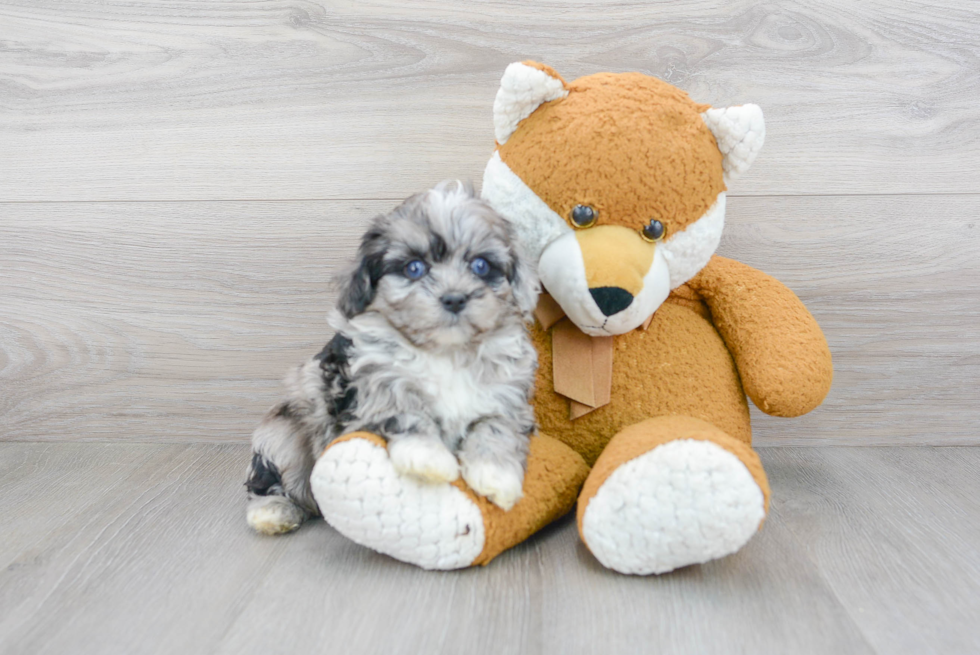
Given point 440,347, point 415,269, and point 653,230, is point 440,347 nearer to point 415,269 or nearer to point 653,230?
point 415,269

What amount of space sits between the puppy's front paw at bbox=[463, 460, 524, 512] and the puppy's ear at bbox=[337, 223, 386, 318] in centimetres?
36

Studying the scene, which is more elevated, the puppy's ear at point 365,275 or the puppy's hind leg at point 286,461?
the puppy's ear at point 365,275

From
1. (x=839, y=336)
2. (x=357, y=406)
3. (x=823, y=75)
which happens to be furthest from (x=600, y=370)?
(x=823, y=75)

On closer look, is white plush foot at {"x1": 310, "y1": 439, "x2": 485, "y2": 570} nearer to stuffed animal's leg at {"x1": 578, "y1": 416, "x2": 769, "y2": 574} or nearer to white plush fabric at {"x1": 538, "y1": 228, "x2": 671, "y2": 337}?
stuffed animal's leg at {"x1": 578, "y1": 416, "x2": 769, "y2": 574}

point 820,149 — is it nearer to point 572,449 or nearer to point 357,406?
point 572,449

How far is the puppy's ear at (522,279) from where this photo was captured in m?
1.40

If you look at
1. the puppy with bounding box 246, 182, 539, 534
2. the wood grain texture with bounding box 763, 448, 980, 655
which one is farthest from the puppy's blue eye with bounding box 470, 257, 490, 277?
the wood grain texture with bounding box 763, 448, 980, 655

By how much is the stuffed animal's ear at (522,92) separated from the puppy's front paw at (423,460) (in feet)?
2.14

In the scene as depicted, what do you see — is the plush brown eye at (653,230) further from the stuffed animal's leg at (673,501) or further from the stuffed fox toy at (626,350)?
the stuffed animal's leg at (673,501)

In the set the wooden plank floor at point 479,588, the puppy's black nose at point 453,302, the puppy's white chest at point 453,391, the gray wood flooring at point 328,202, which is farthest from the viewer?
the gray wood flooring at point 328,202

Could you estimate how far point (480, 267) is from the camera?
1370 millimetres

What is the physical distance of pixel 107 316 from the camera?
2.07m

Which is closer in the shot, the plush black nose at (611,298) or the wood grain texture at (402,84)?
the plush black nose at (611,298)

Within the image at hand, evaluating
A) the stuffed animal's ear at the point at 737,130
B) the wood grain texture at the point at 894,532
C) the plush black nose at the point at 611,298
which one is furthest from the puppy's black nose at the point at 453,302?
the wood grain texture at the point at 894,532
